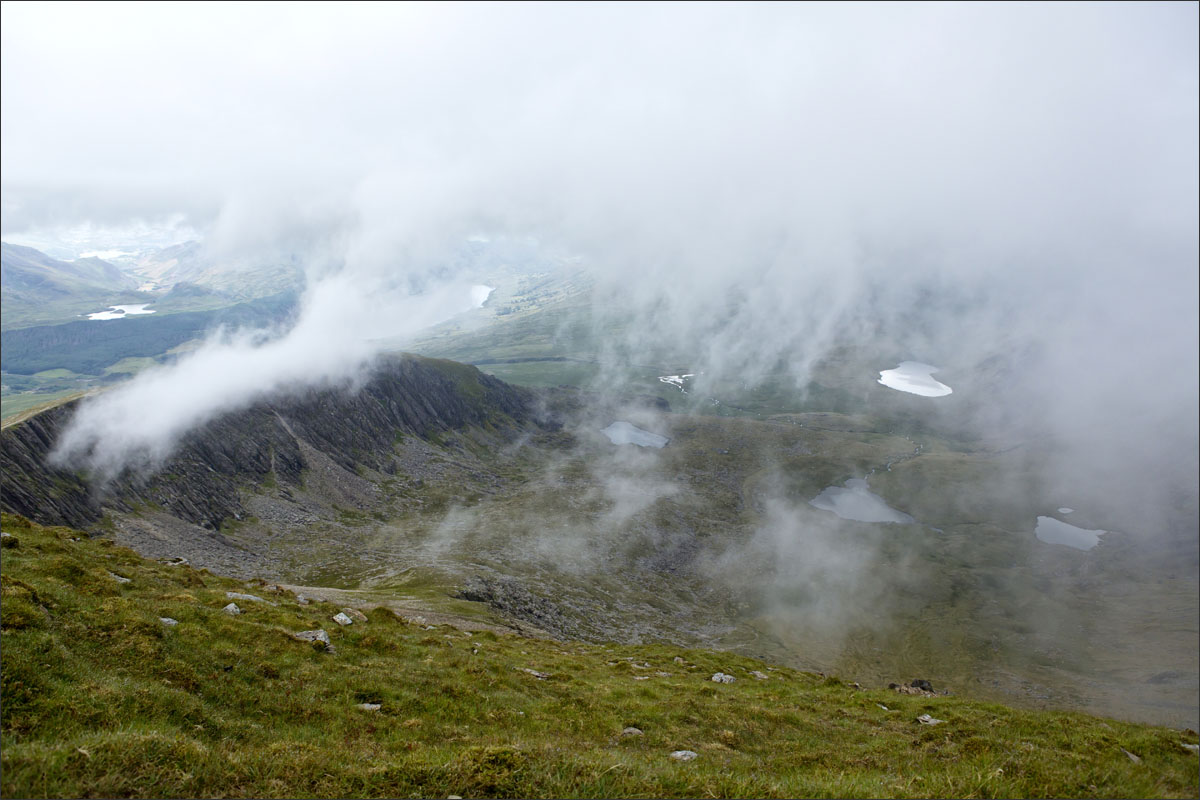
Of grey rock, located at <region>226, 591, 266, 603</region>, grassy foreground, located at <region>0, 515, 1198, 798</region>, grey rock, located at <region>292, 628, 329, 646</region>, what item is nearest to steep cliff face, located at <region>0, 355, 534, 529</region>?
grassy foreground, located at <region>0, 515, 1198, 798</region>

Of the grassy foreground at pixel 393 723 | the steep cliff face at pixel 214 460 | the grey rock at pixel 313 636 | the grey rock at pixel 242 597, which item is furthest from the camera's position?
the steep cliff face at pixel 214 460

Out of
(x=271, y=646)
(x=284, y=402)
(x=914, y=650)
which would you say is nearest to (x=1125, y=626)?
(x=914, y=650)

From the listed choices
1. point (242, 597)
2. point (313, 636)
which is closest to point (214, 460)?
point (242, 597)

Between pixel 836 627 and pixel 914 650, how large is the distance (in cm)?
1576

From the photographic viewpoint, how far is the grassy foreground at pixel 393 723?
12859mm

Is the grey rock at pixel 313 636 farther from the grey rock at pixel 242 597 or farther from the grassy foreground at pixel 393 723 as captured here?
the grey rock at pixel 242 597

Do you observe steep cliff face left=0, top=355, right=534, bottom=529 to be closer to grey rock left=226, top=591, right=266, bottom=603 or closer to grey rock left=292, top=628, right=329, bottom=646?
grey rock left=226, top=591, right=266, bottom=603

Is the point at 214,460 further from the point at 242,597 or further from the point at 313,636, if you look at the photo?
the point at 313,636

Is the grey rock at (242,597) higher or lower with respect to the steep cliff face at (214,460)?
higher

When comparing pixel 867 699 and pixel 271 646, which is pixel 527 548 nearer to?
pixel 867 699

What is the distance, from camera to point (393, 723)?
20.5 meters

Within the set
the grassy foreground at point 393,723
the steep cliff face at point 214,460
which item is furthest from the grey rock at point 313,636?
the steep cliff face at point 214,460

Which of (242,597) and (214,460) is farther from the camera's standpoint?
(214,460)

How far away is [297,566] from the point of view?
105 m
